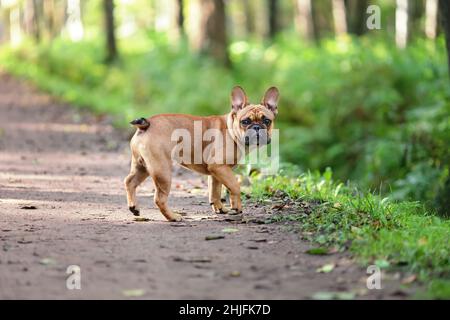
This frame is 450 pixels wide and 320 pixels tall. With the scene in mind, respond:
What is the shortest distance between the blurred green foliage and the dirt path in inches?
207

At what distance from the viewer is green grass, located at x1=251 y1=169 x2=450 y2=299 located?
6.30m

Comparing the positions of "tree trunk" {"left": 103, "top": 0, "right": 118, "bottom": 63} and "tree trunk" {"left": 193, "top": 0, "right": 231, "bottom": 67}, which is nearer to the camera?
"tree trunk" {"left": 193, "top": 0, "right": 231, "bottom": 67}

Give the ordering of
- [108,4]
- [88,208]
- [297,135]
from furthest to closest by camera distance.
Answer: [108,4]
[297,135]
[88,208]

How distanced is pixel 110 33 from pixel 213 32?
6814 mm

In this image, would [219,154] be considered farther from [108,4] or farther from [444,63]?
[108,4]

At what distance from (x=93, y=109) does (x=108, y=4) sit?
745 centimetres

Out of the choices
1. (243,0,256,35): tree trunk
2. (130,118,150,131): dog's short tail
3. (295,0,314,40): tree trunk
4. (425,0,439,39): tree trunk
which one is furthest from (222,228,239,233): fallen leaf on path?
(243,0,256,35): tree trunk

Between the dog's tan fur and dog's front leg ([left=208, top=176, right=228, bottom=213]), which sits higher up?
the dog's tan fur

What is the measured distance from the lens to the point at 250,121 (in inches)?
327

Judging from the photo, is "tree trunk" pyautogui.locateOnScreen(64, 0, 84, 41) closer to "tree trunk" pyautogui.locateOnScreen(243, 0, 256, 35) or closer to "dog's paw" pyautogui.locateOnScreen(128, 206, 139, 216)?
"tree trunk" pyautogui.locateOnScreen(243, 0, 256, 35)

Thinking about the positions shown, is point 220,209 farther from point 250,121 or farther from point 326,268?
point 326,268

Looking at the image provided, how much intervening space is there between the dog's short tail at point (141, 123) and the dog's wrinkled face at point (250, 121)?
0.99 meters
